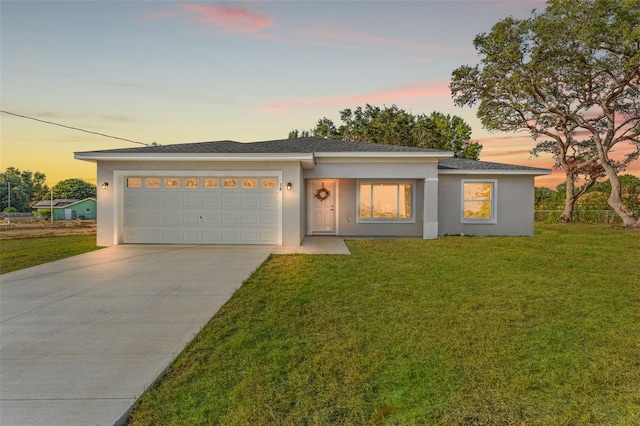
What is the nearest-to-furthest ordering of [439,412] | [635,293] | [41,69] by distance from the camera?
[439,412] → [635,293] → [41,69]

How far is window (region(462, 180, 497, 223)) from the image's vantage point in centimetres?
1391

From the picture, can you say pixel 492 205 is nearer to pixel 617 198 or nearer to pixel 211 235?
pixel 211 235

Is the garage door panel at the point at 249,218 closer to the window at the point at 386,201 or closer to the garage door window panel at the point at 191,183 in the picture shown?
the garage door window panel at the point at 191,183

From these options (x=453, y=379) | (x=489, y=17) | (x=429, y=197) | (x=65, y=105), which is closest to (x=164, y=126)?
(x=65, y=105)

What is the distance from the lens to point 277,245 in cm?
1101

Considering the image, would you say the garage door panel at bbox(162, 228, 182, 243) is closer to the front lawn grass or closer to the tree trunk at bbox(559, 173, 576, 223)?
the front lawn grass

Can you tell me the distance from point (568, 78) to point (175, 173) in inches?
817

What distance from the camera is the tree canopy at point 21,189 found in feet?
196

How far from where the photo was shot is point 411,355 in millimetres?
3309

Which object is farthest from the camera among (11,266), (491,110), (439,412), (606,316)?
(491,110)

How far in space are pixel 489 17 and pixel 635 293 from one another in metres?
17.3

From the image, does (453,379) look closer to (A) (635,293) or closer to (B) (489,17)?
(A) (635,293)

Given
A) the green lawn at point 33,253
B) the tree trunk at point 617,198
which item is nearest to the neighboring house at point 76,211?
the green lawn at point 33,253

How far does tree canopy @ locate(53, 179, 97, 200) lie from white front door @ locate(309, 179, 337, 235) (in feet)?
211
